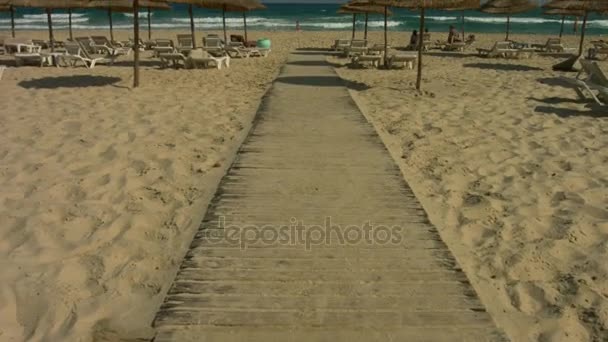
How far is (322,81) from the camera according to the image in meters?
10.3

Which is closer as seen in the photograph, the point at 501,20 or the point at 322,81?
the point at 322,81

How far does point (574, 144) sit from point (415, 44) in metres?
14.1

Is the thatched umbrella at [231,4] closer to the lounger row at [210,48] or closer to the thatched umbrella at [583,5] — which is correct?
the lounger row at [210,48]

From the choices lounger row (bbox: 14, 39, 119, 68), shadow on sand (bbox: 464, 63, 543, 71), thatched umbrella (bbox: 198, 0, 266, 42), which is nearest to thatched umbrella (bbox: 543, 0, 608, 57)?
shadow on sand (bbox: 464, 63, 543, 71)

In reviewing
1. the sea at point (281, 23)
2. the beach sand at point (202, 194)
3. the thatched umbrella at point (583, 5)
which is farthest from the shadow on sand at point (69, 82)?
the sea at point (281, 23)

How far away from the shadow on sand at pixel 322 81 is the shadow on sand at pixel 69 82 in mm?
3826

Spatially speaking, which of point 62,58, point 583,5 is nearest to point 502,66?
point 583,5

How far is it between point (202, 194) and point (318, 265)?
1.64 m

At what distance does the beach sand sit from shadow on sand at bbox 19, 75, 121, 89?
0.62m

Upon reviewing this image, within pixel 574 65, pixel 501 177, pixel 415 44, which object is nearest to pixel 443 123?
pixel 501 177

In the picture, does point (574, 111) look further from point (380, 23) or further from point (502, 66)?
point (380, 23)

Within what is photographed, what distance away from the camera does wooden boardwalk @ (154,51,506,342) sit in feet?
8.10

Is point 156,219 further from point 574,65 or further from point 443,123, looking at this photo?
point 574,65

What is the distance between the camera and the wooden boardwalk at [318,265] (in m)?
2.47
